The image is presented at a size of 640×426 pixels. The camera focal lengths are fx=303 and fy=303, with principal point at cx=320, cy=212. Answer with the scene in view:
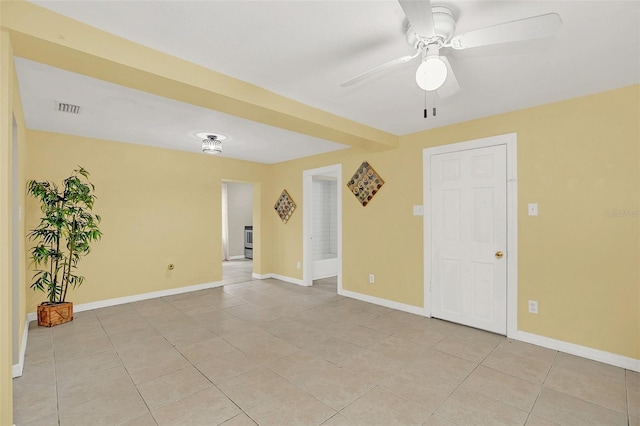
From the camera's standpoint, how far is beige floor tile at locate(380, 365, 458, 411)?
2172 millimetres

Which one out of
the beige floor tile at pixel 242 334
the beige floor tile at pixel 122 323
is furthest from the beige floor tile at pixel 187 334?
the beige floor tile at pixel 122 323

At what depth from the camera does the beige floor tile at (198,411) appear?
1.93m

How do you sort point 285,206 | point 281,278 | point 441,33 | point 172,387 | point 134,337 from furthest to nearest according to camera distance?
point 281,278, point 285,206, point 134,337, point 172,387, point 441,33

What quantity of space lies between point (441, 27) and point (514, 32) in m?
0.37

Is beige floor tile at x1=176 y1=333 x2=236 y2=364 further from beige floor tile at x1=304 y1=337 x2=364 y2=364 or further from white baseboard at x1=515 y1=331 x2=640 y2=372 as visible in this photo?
white baseboard at x1=515 y1=331 x2=640 y2=372

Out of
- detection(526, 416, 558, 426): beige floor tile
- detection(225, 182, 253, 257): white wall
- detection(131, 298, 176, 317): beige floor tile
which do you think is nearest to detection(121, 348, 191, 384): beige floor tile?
detection(131, 298, 176, 317): beige floor tile

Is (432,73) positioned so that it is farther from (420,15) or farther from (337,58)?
(337,58)

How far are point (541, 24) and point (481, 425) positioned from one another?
2.26 m

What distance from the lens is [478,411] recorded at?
2037 mm

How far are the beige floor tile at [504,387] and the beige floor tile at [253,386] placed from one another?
56.5 inches

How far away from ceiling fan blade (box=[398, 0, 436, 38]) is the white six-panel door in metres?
2.28

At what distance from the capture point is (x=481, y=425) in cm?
190

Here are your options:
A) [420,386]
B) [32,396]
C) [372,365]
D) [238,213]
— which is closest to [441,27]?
[420,386]

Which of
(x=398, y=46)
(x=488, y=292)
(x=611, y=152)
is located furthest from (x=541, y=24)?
(x=488, y=292)
